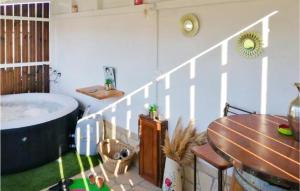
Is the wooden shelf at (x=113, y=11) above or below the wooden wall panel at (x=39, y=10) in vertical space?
below

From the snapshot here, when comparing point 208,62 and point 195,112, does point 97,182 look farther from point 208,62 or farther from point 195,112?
point 208,62

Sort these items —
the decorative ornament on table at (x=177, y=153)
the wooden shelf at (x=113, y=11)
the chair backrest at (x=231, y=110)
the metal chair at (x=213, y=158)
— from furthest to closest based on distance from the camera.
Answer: the wooden shelf at (x=113, y=11) < the decorative ornament on table at (x=177, y=153) < the chair backrest at (x=231, y=110) < the metal chair at (x=213, y=158)

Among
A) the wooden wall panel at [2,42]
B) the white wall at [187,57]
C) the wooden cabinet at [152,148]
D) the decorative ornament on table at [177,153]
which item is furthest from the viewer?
the wooden wall panel at [2,42]

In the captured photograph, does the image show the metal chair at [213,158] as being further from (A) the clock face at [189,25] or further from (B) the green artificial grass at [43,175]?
(B) the green artificial grass at [43,175]

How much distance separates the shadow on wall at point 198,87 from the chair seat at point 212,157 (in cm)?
65

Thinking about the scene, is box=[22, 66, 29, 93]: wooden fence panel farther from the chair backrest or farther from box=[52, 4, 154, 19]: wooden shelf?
the chair backrest

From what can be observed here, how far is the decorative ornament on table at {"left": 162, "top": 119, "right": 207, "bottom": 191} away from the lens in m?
2.83

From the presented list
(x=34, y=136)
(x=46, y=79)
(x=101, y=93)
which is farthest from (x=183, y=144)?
(x=46, y=79)

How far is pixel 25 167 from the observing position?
350 centimetres

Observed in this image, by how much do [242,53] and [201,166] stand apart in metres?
1.27

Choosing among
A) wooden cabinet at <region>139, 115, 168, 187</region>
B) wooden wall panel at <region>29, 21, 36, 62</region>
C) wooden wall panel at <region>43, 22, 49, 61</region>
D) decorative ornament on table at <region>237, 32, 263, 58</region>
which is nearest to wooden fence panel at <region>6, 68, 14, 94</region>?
wooden wall panel at <region>29, 21, 36, 62</region>

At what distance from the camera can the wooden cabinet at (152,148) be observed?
3135mm

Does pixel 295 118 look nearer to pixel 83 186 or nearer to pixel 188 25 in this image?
pixel 188 25

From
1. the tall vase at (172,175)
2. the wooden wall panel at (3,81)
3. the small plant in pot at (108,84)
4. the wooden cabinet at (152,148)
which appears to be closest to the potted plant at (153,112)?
the wooden cabinet at (152,148)
